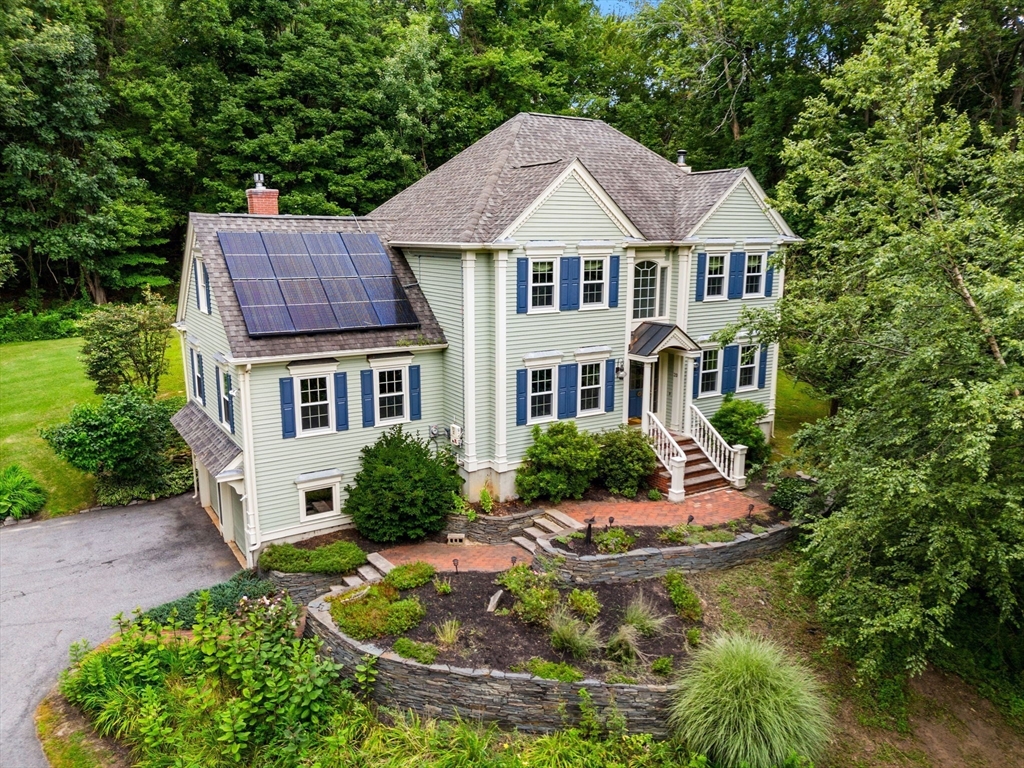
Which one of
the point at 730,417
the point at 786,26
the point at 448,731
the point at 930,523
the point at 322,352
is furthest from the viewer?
the point at 786,26

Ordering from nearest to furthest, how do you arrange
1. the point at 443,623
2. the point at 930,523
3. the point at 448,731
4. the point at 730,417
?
1. the point at 930,523
2. the point at 448,731
3. the point at 443,623
4. the point at 730,417

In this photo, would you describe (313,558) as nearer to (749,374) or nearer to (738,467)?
(738,467)

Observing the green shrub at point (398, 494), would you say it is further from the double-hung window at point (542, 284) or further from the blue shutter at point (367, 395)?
the double-hung window at point (542, 284)

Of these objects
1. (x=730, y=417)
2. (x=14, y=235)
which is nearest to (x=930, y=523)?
(x=730, y=417)

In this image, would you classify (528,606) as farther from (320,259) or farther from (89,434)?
(89,434)

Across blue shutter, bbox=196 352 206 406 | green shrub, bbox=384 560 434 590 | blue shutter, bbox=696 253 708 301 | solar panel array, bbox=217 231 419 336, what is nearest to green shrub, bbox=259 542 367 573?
green shrub, bbox=384 560 434 590

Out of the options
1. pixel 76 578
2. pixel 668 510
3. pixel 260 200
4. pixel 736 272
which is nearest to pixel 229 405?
pixel 76 578
